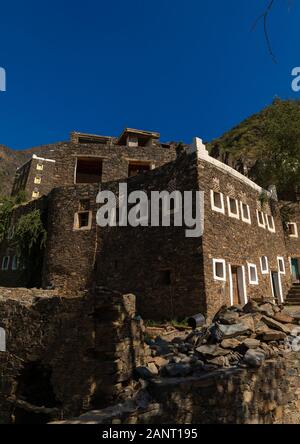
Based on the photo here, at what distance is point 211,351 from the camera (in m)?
7.05

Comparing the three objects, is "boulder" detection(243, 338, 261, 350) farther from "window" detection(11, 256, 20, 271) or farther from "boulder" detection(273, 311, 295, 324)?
"window" detection(11, 256, 20, 271)

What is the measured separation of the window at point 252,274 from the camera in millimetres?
15084

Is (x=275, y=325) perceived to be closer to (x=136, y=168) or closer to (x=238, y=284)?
(x=238, y=284)

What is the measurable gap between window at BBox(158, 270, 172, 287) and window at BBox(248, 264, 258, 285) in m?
4.60

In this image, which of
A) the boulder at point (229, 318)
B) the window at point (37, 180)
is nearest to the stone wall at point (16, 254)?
the boulder at point (229, 318)

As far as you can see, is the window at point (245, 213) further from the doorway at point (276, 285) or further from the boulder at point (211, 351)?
the boulder at point (211, 351)

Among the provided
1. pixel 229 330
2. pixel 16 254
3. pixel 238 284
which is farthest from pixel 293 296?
pixel 16 254

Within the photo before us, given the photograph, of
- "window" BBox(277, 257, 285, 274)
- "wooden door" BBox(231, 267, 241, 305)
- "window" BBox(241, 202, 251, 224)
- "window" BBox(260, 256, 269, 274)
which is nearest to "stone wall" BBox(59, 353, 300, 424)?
"wooden door" BBox(231, 267, 241, 305)

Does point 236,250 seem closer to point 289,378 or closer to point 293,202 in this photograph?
point 289,378

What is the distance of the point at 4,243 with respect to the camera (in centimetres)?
2138

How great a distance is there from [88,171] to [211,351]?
2033 centimetres

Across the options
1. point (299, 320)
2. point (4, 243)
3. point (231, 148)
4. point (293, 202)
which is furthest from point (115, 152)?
point (231, 148)

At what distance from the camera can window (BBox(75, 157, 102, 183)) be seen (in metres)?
23.8

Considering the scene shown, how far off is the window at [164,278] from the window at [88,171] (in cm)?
1304
